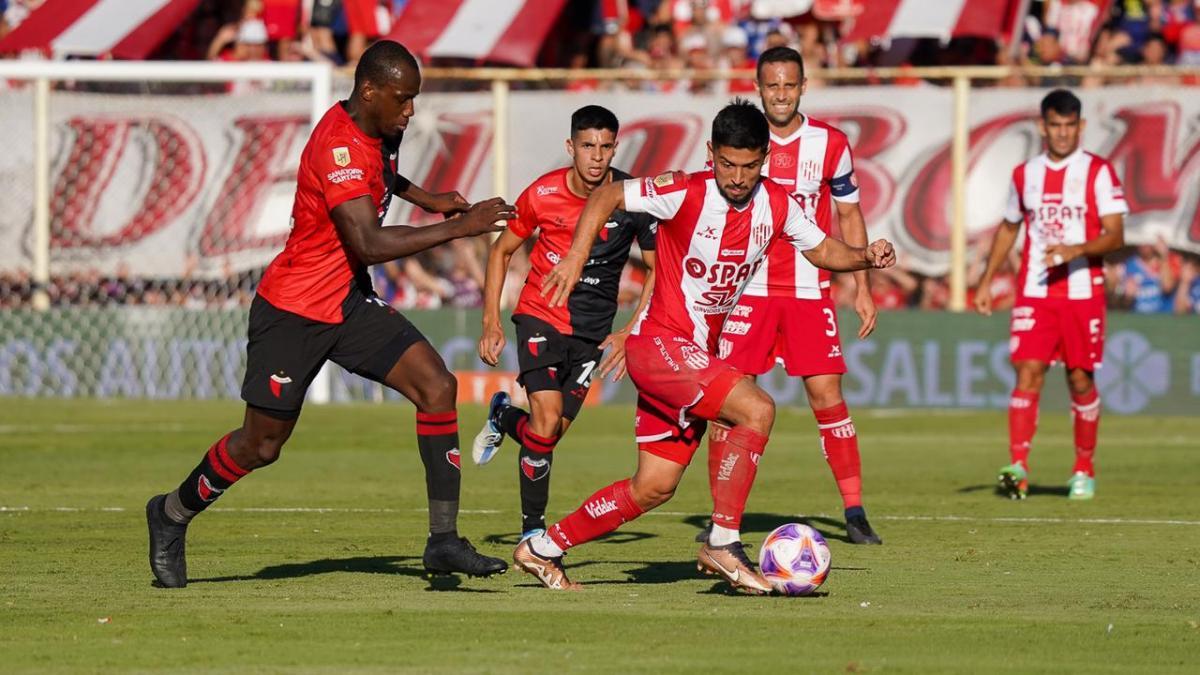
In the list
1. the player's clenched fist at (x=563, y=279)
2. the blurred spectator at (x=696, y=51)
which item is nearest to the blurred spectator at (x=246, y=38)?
the blurred spectator at (x=696, y=51)

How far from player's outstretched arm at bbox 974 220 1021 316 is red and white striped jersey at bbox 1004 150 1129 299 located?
18 cm

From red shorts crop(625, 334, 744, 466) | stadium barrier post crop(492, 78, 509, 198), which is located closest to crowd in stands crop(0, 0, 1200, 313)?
stadium barrier post crop(492, 78, 509, 198)

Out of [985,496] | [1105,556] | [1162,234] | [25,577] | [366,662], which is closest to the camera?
[366,662]

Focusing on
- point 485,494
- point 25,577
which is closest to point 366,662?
point 25,577

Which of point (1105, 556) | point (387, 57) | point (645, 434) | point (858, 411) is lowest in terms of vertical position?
point (858, 411)

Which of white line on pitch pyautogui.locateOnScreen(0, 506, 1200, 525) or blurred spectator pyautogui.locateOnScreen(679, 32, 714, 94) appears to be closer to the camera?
white line on pitch pyautogui.locateOnScreen(0, 506, 1200, 525)

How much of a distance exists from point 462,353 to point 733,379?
47.9 feet

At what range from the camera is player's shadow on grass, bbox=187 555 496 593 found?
912cm

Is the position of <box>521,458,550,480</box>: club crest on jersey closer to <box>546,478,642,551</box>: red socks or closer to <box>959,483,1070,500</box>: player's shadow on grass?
<box>546,478,642,551</box>: red socks

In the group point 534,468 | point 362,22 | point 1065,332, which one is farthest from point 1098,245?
point 362,22

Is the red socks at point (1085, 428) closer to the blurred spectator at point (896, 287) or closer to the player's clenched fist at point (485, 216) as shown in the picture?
the player's clenched fist at point (485, 216)

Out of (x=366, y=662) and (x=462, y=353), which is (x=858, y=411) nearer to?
(x=462, y=353)

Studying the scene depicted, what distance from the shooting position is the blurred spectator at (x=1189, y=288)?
71.5 ft

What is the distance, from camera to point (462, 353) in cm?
2298
